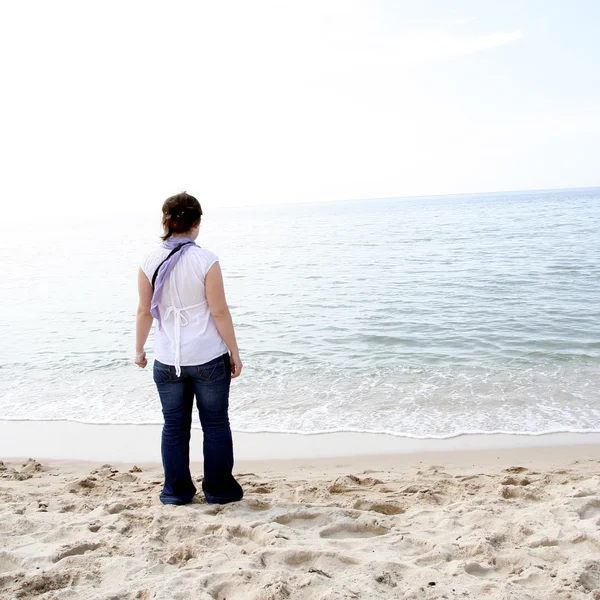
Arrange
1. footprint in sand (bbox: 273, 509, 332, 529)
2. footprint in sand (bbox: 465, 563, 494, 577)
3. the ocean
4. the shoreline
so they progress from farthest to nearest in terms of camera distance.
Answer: the ocean
the shoreline
footprint in sand (bbox: 273, 509, 332, 529)
footprint in sand (bbox: 465, 563, 494, 577)

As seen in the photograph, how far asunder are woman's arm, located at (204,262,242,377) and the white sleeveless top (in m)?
0.04

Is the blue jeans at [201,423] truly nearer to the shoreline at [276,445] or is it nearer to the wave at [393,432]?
the shoreline at [276,445]

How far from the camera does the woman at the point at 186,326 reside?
3.62 metres

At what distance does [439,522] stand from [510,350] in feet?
19.3

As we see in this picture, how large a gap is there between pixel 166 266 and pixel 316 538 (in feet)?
5.97

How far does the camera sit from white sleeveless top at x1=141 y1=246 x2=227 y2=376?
362cm

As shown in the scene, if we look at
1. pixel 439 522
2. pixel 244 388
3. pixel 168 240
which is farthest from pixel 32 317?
pixel 439 522

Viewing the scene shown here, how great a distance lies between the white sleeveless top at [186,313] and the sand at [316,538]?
3.27ft

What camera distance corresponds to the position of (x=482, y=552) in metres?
3.08

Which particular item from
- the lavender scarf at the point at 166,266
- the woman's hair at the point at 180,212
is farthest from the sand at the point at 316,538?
the woman's hair at the point at 180,212

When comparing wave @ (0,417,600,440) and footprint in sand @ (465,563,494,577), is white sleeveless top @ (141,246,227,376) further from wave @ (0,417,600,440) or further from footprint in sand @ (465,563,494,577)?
wave @ (0,417,600,440)

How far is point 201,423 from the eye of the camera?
154 inches

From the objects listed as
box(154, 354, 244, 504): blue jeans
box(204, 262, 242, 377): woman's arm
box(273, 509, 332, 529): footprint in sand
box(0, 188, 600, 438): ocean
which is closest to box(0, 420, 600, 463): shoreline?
box(0, 188, 600, 438): ocean

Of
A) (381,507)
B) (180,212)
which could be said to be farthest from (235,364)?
(381,507)
